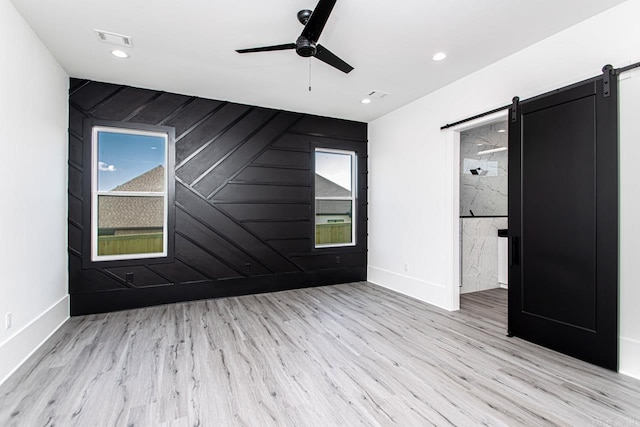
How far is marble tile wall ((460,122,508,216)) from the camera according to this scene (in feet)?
17.2

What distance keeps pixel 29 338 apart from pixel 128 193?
6.19ft

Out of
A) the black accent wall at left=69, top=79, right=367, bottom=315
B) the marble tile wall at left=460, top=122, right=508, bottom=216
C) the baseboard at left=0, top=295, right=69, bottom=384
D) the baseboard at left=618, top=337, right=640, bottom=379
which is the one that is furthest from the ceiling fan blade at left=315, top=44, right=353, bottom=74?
the marble tile wall at left=460, top=122, right=508, bottom=216

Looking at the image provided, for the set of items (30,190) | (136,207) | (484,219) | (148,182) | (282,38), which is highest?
(282,38)

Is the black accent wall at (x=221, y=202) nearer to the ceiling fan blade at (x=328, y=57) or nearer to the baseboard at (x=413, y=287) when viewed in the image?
the baseboard at (x=413, y=287)

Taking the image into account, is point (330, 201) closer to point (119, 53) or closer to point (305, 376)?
point (305, 376)

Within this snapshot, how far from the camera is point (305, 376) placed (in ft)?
7.41

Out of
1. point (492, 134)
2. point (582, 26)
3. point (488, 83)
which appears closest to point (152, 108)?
point (488, 83)

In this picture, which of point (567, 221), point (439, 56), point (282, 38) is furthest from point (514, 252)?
point (282, 38)

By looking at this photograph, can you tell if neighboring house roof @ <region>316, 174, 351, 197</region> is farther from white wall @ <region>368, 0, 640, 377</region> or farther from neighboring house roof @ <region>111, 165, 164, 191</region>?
neighboring house roof @ <region>111, 165, 164, 191</region>

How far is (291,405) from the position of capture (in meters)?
1.91

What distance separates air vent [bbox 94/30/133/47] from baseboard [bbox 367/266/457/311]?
436cm

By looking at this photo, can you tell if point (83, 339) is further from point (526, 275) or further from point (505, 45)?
point (505, 45)

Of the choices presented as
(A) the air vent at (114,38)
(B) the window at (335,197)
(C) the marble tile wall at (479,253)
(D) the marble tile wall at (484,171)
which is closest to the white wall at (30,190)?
(A) the air vent at (114,38)

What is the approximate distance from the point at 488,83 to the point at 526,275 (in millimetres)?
2082
